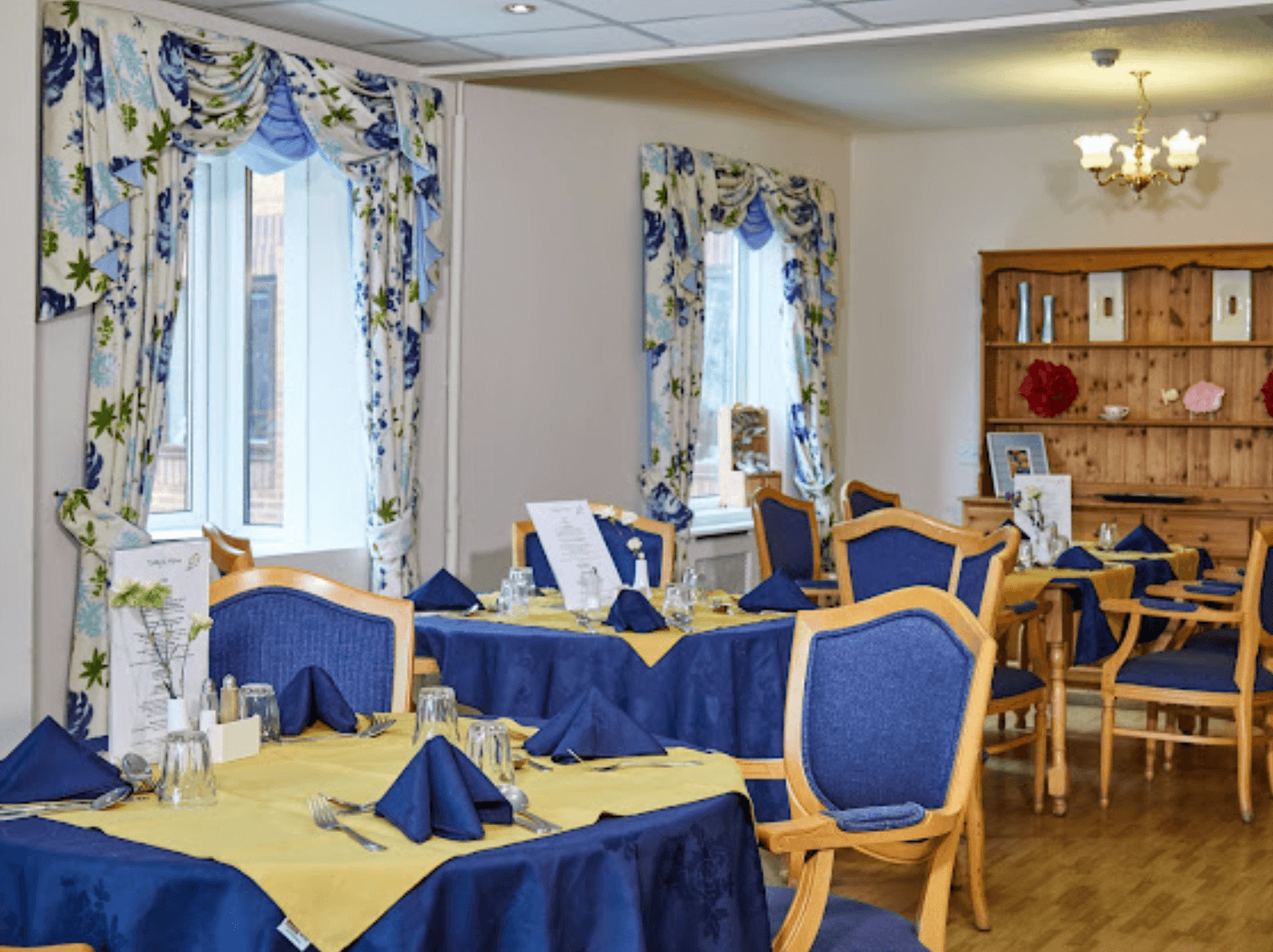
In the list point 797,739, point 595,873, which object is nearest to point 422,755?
point 595,873

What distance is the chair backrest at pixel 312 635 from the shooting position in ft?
12.2

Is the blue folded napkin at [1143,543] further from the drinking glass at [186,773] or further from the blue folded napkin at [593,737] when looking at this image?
the drinking glass at [186,773]

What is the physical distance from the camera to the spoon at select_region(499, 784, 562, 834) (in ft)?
8.45

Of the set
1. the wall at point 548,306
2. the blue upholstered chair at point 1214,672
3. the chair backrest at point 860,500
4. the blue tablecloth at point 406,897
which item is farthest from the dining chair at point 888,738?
the chair backrest at point 860,500

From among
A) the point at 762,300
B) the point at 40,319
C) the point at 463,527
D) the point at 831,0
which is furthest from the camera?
the point at 762,300

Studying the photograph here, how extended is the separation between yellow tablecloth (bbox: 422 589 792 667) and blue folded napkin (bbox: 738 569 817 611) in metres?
0.02

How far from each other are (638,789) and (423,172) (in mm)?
4818

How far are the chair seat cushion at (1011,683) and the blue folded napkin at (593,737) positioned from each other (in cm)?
281

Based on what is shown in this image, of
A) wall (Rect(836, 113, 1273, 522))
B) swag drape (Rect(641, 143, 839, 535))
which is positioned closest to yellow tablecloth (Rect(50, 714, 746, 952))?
swag drape (Rect(641, 143, 839, 535))

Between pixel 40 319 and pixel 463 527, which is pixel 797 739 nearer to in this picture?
pixel 40 319

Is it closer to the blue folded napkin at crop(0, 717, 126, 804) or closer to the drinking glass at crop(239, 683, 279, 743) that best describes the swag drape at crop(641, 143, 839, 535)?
the drinking glass at crop(239, 683, 279, 743)

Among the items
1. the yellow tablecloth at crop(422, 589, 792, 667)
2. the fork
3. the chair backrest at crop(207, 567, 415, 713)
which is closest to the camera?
the fork

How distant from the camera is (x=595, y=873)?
2520 mm

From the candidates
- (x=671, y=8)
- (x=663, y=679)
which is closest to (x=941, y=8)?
(x=671, y=8)
